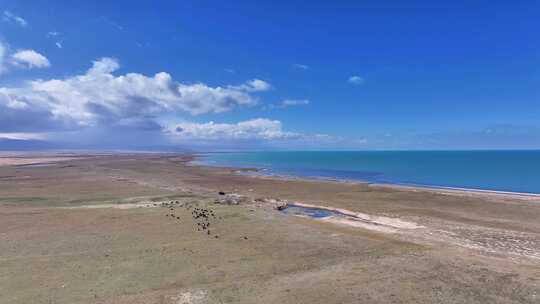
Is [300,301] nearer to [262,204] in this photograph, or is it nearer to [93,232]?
[93,232]

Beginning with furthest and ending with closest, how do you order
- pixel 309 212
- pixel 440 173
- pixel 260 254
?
pixel 440 173
pixel 309 212
pixel 260 254

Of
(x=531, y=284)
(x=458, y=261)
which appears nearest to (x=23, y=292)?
(x=458, y=261)

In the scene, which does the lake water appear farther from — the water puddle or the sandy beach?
the water puddle

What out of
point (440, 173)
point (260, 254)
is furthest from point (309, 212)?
point (440, 173)

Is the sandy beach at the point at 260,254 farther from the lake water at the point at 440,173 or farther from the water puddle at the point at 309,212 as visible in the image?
the lake water at the point at 440,173

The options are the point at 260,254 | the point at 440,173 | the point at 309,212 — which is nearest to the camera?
the point at 260,254

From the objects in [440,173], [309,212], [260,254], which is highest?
[440,173]

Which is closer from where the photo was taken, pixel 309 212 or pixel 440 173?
pixel 309 212

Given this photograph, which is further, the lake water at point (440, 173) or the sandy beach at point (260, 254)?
the lake water at point (440, 173)

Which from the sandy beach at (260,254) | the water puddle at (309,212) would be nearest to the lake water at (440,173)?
the sandy beach at (260,254)

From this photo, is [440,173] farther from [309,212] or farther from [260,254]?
[260,254]
